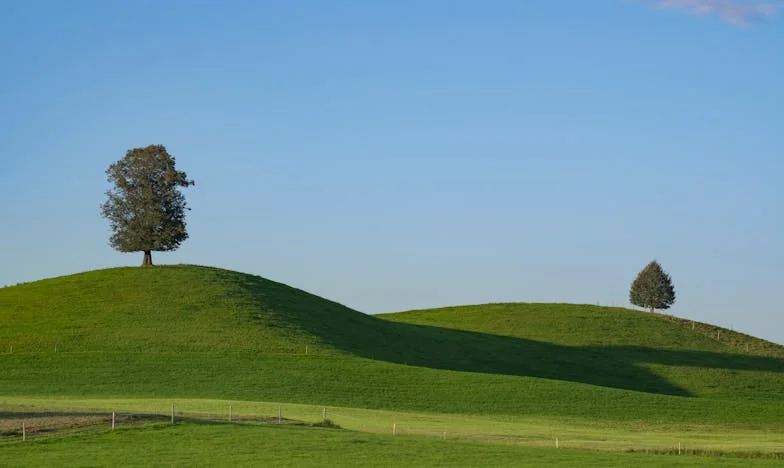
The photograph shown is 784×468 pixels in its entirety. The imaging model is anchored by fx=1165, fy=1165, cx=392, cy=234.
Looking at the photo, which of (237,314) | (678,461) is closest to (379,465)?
(678,461)

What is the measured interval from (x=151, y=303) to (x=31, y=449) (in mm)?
50857

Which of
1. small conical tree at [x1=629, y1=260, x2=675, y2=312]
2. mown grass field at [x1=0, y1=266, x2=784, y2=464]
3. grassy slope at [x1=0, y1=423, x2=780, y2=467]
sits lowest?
grassy slope at [x1=0, y1=423, x2=780, y2=467]

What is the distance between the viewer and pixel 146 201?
318 feet

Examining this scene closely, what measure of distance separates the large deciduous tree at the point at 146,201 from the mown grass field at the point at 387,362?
3.79 meters

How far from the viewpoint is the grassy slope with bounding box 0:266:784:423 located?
6938 centimetres

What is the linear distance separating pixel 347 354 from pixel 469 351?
1602cm

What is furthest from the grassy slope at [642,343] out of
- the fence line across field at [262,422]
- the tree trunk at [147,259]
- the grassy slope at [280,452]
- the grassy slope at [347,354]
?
the grassy slope at [280,452]

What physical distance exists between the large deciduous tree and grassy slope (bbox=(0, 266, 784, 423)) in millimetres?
3786

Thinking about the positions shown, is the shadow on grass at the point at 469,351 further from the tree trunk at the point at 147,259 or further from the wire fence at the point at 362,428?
the wire fence at the point at 362,428

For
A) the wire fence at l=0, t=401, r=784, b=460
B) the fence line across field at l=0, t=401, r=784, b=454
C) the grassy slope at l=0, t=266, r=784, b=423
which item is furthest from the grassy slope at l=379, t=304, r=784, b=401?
the fence line across field at l=0, t=401, r=784, b=454

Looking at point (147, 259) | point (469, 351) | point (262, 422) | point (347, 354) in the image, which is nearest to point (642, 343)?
point (469, 351)

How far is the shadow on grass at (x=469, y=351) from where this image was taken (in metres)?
88.9

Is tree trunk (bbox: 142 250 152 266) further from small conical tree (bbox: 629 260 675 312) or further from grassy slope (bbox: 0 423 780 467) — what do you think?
grassy slope (bbox: 0 423 780 467)

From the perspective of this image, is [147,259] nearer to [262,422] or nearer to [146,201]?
[146,201]
